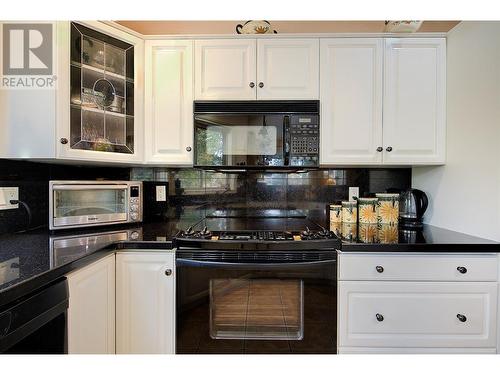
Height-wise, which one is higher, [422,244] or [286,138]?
[286,138]

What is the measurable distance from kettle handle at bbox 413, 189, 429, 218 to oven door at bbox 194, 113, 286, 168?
0.97 metres

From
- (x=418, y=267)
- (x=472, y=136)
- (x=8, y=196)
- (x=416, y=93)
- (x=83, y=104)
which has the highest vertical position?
(x=416, y=93)

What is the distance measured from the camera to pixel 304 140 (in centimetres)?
162

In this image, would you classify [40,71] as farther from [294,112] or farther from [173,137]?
[294,112]

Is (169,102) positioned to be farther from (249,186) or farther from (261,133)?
(249,186)

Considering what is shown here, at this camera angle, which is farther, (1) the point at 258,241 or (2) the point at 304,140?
(2) the point at 304,140

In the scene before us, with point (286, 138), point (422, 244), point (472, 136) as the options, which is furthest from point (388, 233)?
point (286, 138)

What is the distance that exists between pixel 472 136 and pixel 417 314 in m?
0.98

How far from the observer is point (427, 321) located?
1.30 meters

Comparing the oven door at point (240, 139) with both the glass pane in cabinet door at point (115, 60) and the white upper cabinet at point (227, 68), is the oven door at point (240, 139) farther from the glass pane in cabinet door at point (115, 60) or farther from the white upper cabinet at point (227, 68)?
the glass pane in cabinet door at point (115, 60)

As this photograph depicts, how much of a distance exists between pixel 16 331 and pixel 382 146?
187 cm

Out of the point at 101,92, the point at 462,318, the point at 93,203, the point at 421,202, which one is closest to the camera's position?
the point at 462,318

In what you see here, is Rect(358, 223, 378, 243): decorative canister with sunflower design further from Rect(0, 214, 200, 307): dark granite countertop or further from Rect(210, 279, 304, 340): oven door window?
Rect(0, 214, 200, 307): dark granite countertop
